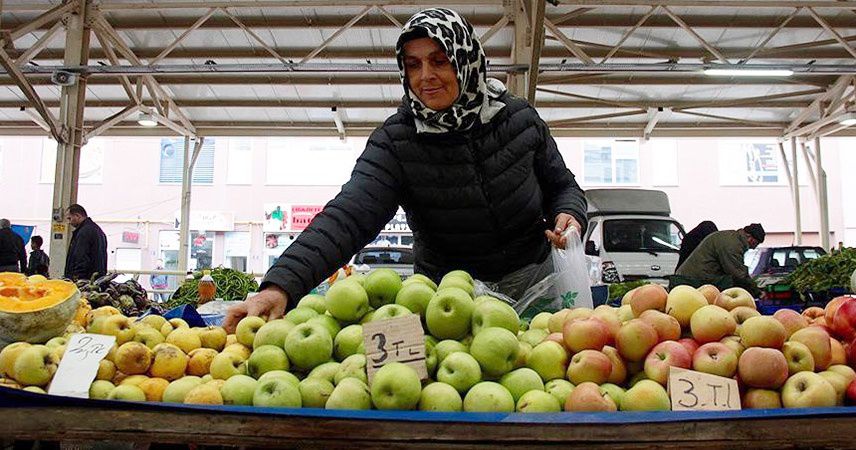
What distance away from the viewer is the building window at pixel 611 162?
21609 millimetres

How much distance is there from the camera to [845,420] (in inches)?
42.3

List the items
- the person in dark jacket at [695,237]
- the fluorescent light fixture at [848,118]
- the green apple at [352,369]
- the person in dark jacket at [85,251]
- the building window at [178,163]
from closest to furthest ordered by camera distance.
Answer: the green apple at [352,369], the person in dark jacket at [85,251], the person in dark jacket at [695,237], the fluorescent light fixture at [848,118], the building window at [178,163]

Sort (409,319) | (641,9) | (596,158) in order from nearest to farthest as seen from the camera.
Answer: (409,319) → (641,9) → (596,158)

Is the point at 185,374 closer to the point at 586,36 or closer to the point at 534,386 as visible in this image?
the point at 534,386

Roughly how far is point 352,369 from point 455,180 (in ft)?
3.55

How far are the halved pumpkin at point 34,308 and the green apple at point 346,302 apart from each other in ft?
2.60

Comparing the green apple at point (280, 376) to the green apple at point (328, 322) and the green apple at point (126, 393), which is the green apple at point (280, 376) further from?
the green apple at point (126, 393)

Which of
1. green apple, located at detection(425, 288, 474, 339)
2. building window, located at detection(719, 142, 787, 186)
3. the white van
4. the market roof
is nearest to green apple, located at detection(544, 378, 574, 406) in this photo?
green apple, located at detection(425, 288, 474, 339)

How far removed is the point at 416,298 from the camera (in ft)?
4.96

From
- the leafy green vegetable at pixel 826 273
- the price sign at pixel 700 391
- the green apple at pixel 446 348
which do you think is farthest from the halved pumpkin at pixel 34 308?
the leafy green vegetable at pixel 826 273

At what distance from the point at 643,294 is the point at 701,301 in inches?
5.4

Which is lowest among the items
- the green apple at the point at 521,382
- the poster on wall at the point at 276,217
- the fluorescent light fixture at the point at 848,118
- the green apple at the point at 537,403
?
the green apple at the point at 537,403

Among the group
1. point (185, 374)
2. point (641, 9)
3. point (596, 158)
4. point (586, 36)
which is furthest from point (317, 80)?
point (596, 158)

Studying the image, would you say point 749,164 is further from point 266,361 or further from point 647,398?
point 266,361
